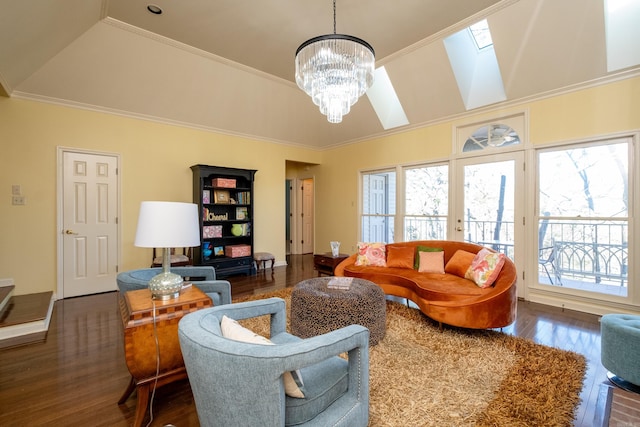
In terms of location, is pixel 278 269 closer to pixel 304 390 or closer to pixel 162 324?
pixel 162 324

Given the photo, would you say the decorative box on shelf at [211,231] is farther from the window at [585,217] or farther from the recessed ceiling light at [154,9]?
the window at [585,217]

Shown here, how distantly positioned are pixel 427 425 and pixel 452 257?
7.98 feet

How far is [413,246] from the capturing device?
4145mm

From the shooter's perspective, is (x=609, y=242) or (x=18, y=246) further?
(x=18, y=246)

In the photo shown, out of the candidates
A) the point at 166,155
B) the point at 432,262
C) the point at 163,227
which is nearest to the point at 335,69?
the point at 163,227

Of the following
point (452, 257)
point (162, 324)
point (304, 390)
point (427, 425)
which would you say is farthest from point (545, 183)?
point (162, 324)

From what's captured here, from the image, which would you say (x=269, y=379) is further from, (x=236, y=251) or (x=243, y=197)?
(x=243, y=197)

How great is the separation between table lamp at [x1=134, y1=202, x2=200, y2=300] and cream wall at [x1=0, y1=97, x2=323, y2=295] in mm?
3416

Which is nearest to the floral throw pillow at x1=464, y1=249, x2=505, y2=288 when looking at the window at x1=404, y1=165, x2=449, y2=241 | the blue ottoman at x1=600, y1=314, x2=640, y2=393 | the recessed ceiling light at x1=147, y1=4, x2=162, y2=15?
the blue ottoman at x1=600, y1=314, x2=640, y2=393

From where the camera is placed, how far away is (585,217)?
140 inches

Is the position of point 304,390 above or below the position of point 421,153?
below

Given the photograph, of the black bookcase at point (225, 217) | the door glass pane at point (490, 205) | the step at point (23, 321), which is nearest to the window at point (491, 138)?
the door glass pane at point (490, 205)

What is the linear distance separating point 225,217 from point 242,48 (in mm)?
2895

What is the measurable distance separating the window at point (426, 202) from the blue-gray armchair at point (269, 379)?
13.7 feet
